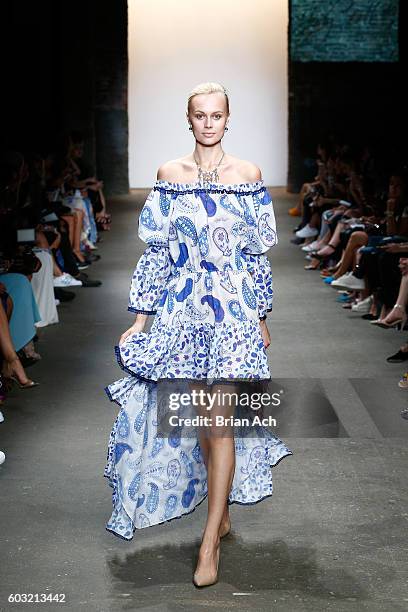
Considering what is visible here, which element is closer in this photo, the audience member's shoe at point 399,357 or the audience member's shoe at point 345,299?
the audience member's shoe at point 399,357

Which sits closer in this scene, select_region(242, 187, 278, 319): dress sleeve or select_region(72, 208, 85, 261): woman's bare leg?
select_region(242, 187, 278, 319): dress sleeve

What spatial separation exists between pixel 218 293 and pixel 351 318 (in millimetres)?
4198

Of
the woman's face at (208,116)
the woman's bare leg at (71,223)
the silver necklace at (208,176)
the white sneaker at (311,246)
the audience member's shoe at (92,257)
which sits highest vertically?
the woman's face at (208,116)

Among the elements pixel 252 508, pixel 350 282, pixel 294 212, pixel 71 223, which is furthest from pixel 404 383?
pixel 294 212

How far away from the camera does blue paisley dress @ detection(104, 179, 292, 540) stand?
3.07m

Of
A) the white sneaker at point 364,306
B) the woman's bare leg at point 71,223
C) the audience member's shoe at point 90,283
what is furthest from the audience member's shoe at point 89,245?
the white sneaker at point 364,306

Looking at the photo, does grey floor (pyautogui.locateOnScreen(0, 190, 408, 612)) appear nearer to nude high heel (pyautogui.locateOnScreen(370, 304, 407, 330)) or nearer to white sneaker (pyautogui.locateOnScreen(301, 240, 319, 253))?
nude high heel (pyautogui.locateOnScreen(370, 304, 407, 330))

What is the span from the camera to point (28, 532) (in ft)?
11.1

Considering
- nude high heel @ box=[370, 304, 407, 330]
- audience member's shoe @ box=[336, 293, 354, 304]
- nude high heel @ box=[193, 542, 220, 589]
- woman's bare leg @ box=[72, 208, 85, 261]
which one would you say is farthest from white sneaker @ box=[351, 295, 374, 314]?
nude high heel @ box=[193, 542, 220, 589]

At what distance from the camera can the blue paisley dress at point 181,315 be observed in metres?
3.07

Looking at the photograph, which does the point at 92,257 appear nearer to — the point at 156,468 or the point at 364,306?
the point at 364,306

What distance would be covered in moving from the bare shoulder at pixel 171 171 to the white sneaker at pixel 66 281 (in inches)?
201

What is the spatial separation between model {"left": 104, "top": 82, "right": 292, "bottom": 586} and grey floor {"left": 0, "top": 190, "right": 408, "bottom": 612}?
13cm

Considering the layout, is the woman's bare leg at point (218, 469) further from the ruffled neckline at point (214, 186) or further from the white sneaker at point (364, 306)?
the white sneaker at point (364, 306)
